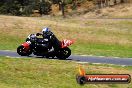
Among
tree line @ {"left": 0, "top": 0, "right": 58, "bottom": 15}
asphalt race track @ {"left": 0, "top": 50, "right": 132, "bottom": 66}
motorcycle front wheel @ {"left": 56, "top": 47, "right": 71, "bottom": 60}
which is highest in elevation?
motorcycle front wheel @ {"left": 56, "top": 47, "right": 71, "bottom": 60}

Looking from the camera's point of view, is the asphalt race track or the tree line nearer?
the asphalt race track

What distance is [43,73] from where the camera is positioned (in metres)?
19.1

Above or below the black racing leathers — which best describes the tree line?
below

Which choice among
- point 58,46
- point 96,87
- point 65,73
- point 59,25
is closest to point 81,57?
point 58,46

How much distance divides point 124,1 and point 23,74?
7068 centimetres

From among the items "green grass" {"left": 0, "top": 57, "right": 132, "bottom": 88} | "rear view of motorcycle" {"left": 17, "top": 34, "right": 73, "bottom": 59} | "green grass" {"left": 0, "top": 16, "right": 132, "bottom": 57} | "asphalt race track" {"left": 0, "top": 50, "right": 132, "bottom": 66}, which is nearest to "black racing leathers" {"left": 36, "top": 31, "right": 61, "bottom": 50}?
"rear view of motorcycle" {"left": 17, "top": 34, "right": 73, "bottom": 59}

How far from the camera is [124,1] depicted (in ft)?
286

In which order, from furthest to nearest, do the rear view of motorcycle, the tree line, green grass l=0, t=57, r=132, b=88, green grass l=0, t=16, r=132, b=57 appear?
the tree line
green grass l=0, t=16, r=132, b=57
the rear view of motorcycle
green grass l=0, t=57, r=132, b=88

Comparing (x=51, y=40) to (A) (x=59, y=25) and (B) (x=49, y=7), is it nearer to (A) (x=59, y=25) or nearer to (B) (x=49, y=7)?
(A) (x=59, y=25)

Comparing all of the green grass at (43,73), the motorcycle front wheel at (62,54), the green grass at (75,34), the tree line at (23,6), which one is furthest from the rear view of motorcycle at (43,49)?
the tree line at (23,6)

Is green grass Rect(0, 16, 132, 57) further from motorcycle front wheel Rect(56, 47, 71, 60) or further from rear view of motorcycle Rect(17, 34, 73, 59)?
rear view of motorcycle Rect(17, 34, 73, 59)

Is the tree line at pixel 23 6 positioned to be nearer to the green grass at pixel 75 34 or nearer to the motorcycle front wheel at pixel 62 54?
the green grass at pixel 75 34

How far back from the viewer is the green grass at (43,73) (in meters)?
17.5

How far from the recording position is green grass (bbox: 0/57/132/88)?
57.5 ft
